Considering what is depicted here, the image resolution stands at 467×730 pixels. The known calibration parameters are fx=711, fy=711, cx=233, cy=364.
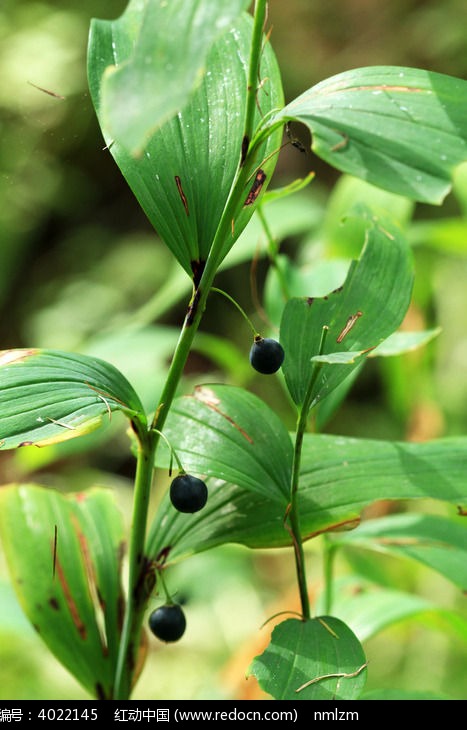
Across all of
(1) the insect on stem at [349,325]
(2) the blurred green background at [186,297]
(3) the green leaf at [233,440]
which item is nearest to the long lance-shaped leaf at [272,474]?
(3) the green leaf at [233,440]

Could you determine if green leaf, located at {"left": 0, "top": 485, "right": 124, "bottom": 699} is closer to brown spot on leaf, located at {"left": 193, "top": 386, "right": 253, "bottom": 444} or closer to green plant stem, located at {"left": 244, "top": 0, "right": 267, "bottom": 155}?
brown spot on leaf, located at {"left": 193, "top": 386, "right": 253, "bottom": 444}

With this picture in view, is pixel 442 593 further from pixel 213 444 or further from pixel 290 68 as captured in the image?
pixel 290 68

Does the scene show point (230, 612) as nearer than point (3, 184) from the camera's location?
No

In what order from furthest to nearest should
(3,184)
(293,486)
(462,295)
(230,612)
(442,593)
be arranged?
1. (462,295)
2. (230,612)
3. (442,593)
4. (3,184)
5. (293,486)

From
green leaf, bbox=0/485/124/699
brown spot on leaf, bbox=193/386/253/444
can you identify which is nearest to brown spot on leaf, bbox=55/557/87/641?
green leaf, bbox=0/485/124/699

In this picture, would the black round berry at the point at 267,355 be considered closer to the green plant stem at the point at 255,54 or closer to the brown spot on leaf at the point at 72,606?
the green plant stem at the point at 255,54

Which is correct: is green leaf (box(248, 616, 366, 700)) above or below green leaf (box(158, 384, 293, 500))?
below

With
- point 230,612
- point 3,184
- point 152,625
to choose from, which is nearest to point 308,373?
point 152,625
